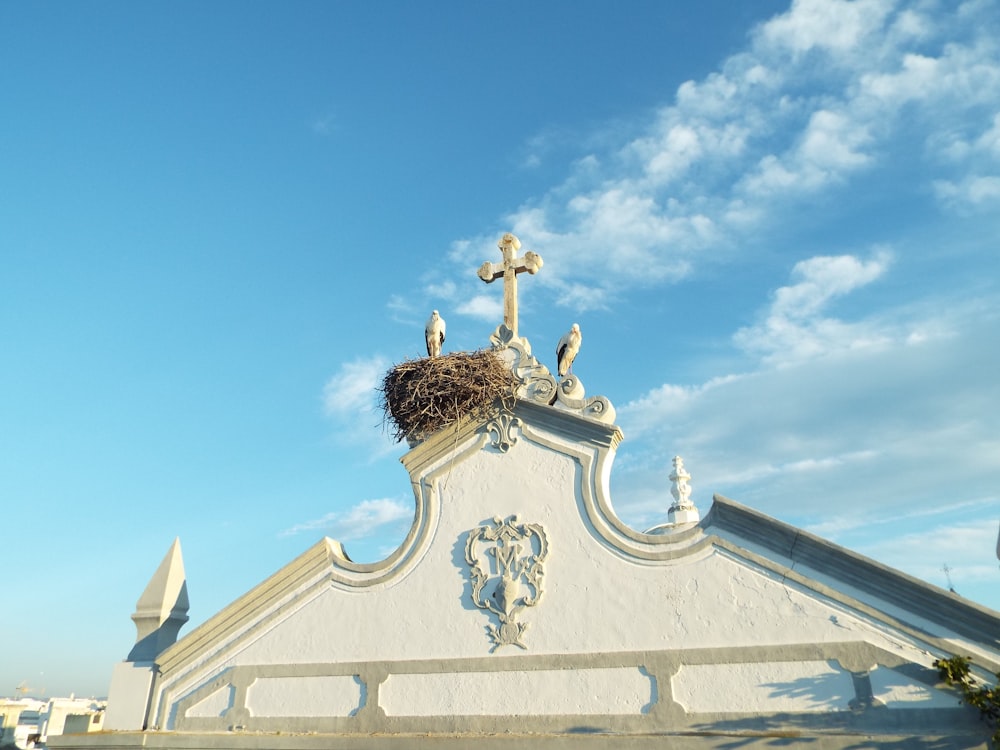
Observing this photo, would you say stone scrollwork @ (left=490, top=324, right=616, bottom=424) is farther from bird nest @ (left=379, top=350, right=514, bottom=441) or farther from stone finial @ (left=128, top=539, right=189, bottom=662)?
stone finial @ (left=128, top=539, right=189, bottom=662)

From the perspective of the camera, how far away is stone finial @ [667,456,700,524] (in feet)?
55.5

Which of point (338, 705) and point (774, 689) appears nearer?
point (774, 689)

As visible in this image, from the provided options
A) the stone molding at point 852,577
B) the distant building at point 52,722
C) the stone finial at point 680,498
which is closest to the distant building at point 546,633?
the stone molding at point 852,577

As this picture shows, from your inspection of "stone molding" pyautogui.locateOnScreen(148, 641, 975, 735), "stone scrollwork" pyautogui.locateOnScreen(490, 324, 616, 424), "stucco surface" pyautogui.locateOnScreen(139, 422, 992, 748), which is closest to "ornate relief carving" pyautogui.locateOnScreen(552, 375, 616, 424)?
"stone scrollwork" pyautogui.locateOnScreen(490, 324, 616, 424)

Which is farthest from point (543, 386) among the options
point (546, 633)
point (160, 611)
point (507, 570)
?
point (160, 611)

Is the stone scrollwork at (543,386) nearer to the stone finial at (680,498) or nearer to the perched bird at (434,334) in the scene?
the perched bird at (434,334)

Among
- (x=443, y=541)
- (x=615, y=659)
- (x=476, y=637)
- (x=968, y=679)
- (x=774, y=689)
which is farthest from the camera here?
(x=443, y=541)

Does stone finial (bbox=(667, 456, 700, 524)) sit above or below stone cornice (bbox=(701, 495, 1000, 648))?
above

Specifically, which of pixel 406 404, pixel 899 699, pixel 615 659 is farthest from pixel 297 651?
pixel 899 699

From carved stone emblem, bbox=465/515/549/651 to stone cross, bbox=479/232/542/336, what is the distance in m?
3.56

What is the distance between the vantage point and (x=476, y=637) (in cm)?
944

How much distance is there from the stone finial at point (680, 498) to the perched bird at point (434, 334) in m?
7.71

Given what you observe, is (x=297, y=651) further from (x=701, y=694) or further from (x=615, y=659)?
(x=701, y=694)

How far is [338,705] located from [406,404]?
3.97 metres
